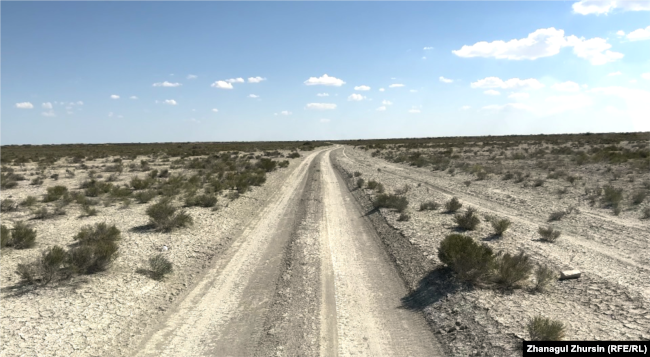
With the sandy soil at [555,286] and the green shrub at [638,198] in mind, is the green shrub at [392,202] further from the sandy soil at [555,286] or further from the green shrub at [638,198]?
the green shrub at [638,198]

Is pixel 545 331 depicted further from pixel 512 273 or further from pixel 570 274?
pixel 570 274

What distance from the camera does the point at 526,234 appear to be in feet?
38.0

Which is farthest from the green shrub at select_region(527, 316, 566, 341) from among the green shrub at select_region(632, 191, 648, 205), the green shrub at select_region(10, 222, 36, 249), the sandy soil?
the green shrub at select_region(632, 191, 648, 205)

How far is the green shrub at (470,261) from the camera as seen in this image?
7.58 metres

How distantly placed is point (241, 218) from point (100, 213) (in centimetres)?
589

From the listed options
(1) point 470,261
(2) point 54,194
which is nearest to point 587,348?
(1) point 470,261

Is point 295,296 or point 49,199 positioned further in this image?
point 49,199

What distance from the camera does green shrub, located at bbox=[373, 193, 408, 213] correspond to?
1598 cm

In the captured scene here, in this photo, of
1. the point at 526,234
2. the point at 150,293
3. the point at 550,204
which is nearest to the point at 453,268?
the point at 526,234

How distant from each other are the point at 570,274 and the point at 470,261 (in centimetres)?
197

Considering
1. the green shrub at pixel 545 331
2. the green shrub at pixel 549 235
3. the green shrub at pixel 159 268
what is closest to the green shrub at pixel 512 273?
the green shrub at pixel 545 331

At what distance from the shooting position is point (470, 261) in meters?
7.66

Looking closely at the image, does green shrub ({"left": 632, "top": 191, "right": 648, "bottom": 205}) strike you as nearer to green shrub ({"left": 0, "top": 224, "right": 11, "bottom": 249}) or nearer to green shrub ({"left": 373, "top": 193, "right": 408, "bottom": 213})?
green shrub ({"left": 373, "top": 193, "right": 408, "bottom": 213})

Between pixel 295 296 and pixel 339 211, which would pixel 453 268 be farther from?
pixel 339 211
